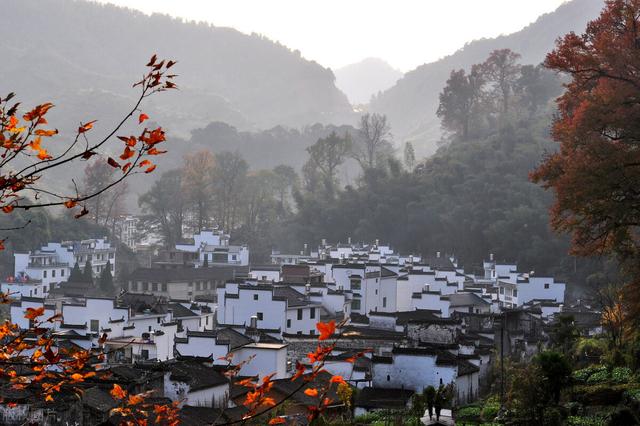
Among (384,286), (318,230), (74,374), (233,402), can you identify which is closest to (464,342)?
(233,402)

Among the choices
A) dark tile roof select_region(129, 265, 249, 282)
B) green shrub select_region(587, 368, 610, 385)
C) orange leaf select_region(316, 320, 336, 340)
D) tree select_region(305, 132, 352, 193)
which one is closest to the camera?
orange leaf select_region(316, 320, 336, 340)

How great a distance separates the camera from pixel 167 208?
75.1m

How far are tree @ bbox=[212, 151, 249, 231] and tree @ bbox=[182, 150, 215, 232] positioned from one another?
66 centimetres

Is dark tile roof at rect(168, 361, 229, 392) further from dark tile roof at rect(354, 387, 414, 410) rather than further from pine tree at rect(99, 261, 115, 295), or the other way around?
pine tree at rect(99, 261, 115, 295)

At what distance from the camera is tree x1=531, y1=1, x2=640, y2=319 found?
1656 centimetres

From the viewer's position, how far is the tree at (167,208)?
7450 cm

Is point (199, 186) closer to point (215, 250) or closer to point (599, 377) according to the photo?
point (215, 250)

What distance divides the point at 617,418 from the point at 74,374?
424 inches

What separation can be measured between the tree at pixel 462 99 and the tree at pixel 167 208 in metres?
21.6

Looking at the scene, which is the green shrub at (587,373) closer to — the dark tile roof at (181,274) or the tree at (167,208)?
the dark tile roof at (181,274)

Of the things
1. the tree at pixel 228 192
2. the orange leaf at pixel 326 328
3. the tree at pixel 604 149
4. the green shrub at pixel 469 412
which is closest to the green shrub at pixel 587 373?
the green shrub at pixel 469 412

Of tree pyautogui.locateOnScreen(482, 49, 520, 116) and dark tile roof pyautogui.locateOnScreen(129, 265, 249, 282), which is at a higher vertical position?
tree pyautogui.locateOnScreen(482, 49, 520, 116)

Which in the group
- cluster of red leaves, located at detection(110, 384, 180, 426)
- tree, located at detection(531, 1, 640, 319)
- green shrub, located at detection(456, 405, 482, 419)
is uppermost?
tree, located at detection(531, 1, 640, 319)

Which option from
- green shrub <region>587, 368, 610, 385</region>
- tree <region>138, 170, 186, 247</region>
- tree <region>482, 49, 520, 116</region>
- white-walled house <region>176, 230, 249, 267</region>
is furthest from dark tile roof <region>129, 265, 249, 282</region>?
green shrub <region>587, 368, 610, 385</region>
